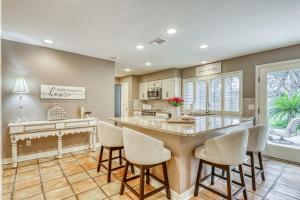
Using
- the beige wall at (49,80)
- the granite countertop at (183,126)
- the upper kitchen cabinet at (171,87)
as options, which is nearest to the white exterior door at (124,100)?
the upper kitchen cabinet at (171,87)

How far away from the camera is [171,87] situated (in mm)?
5883

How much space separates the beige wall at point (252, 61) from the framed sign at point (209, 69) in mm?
166

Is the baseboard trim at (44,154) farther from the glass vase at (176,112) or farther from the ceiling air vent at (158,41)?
the ceiling air vent at (158,41)

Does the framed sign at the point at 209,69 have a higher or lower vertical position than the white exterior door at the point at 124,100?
higher

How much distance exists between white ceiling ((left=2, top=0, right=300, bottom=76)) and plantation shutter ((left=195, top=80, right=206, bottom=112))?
151cm

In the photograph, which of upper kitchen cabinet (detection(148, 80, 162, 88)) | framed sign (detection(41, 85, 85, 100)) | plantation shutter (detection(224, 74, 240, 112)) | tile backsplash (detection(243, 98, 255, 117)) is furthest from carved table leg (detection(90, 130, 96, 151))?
tile backsplash (detection(243, 98, 255, 117))

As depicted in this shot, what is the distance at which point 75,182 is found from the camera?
2.64 m

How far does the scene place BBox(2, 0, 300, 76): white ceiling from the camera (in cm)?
218

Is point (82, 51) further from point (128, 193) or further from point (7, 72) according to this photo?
point (128, 193)

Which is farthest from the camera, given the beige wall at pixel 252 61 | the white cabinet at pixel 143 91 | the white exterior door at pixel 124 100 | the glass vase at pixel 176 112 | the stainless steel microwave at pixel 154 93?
the white exterior door at pixel 124 100

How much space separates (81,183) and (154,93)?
14.0 ft

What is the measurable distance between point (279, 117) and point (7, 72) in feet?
19.2

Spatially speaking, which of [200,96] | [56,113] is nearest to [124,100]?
[200,96]

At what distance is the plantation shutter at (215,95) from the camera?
15.9 ft
